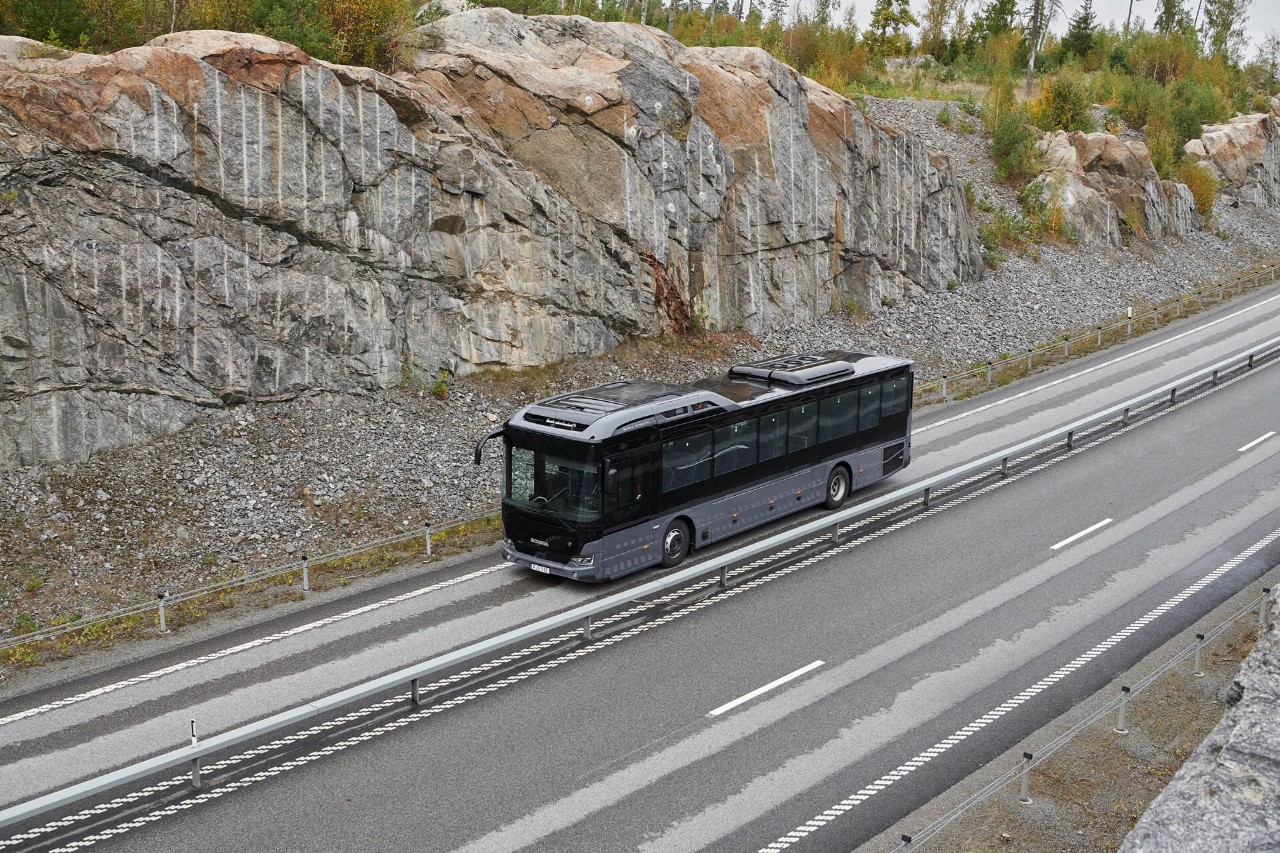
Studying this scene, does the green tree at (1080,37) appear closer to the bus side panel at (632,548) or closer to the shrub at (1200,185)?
the shrub at (1200,185)

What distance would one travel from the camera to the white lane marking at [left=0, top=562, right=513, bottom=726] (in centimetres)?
1455

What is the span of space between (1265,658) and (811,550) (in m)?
9.66

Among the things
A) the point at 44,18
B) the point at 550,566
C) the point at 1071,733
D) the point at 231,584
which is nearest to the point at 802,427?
the point at 550,566

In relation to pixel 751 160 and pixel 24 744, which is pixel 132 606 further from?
pixel 751 160

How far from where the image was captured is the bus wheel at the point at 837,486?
22.3 metres

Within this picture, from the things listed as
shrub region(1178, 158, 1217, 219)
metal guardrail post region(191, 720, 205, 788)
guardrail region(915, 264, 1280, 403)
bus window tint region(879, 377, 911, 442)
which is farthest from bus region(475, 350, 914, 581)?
shrub region(1178, 158, 1217, 219)

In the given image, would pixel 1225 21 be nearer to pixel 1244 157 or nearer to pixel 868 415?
pixel 1244 157

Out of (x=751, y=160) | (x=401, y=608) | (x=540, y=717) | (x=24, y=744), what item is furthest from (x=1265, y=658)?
(x=751, y=160)

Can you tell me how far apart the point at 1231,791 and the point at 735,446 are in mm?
11294

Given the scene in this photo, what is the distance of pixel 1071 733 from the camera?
12805 millimetres

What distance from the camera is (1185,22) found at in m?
83.8

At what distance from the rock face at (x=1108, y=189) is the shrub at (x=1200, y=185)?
2284 millimetres

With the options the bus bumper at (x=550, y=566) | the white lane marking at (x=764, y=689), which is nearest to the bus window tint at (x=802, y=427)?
the bus bumper at (x=550, y=566)

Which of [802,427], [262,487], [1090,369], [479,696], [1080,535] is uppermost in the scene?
[802,427]
